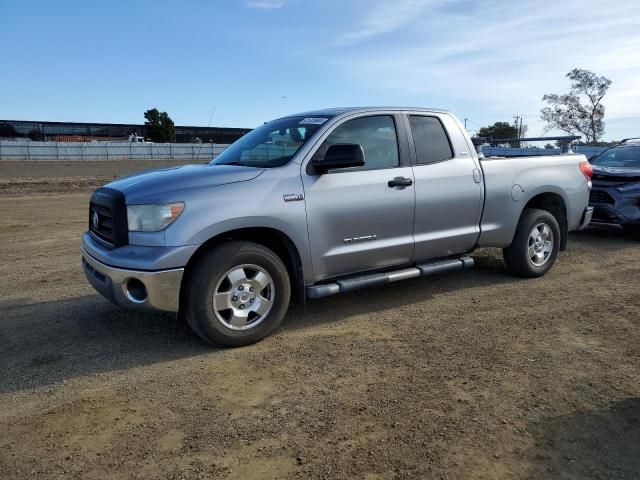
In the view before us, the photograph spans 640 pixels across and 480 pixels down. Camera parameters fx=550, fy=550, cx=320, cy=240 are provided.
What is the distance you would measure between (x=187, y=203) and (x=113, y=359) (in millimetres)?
1364

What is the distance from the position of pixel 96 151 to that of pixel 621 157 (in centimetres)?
4846

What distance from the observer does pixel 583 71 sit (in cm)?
5391

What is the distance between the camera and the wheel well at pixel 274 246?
4410mm

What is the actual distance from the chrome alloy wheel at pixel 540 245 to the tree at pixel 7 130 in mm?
82123

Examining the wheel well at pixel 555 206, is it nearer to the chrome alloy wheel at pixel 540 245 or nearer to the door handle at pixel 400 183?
the chrome alloy wheel at pixel 540 245

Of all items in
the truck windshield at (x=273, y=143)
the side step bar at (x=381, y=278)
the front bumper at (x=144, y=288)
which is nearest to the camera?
the front bumper at (x=144, y=288)

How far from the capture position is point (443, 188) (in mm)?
→ 5559

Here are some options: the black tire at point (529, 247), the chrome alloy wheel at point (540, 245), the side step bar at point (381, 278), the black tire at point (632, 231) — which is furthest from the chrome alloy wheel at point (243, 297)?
the black tire at point (632, 231)

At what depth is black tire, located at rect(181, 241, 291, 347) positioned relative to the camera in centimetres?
424

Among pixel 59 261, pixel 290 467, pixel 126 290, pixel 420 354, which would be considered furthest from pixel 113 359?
pixel 59 261

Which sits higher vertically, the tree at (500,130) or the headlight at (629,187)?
the tree at (500,130)

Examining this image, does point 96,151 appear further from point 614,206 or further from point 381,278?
point 381,278

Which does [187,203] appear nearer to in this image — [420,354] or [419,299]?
[420,354]

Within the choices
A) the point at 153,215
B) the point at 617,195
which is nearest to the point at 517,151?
the point at 617,195
